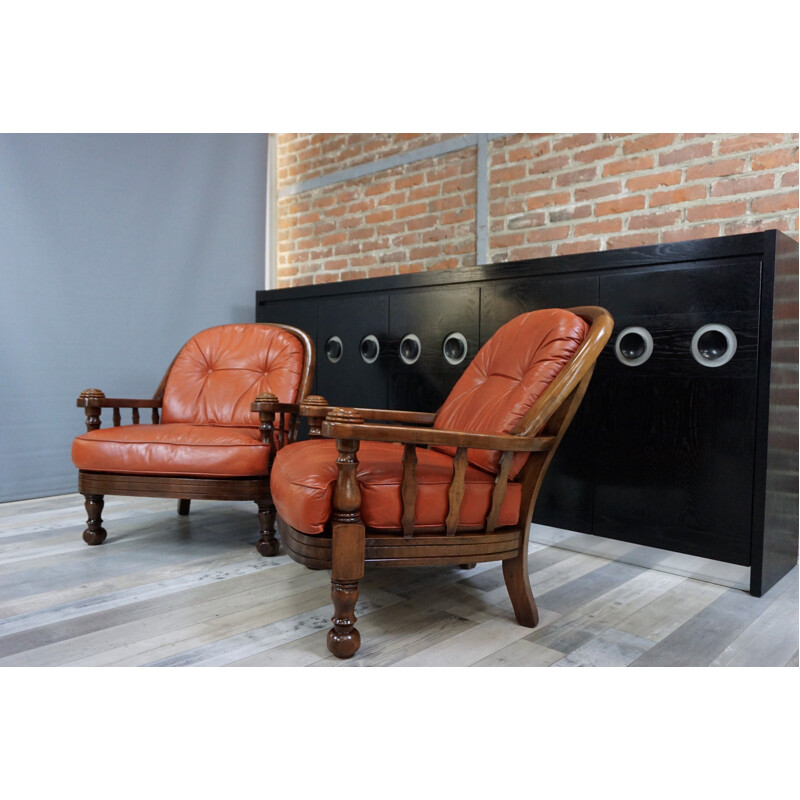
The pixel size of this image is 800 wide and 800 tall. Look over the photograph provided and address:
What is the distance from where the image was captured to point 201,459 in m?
2.37

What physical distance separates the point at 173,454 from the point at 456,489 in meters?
1.23

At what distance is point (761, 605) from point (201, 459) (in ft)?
6.34

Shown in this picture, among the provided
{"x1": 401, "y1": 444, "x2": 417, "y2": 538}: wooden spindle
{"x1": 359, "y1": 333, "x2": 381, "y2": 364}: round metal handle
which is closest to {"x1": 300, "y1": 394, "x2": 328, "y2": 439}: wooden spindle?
{"x1": 401, "y1": 444, "x2": 417, "y2": 538}: wooden spindle

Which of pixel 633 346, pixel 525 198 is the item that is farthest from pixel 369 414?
pixel 525 198

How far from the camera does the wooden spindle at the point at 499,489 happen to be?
1.66 meters

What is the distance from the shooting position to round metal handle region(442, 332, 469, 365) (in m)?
2.96

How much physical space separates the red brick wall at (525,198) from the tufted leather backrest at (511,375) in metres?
1.30

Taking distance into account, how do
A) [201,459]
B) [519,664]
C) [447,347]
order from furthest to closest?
[447,347]
[201,459]
[519,664]

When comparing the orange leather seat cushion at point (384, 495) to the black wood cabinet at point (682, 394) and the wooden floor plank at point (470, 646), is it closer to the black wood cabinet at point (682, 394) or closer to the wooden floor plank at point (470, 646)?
the wooden floor plank at point (470, 646)

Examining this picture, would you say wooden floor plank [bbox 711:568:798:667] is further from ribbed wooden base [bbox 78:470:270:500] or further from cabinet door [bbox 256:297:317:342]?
cabinet door [bbox 256:297:317:342]

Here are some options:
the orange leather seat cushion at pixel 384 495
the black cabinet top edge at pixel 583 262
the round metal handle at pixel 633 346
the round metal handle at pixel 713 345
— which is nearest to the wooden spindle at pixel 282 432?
the orange leather seat cushion at pixel 384 495

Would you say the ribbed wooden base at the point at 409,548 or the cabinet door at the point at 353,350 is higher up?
the cabinet door at the point at 353,350
